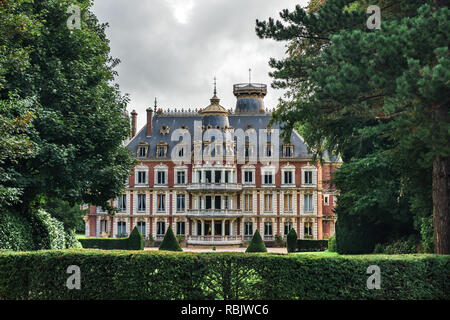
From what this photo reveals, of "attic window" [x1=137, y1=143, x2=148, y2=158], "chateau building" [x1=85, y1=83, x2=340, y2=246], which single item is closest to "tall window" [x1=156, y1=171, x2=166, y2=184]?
"chateau building" [x1=85, y1=83, x2=340, y2=246]

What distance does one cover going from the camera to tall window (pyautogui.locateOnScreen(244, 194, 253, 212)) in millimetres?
47688

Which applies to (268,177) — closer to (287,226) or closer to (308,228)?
(287,226)

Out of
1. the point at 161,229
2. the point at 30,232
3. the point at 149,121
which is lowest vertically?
the point at 161,229

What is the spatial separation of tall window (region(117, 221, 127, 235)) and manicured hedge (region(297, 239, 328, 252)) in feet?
60.8

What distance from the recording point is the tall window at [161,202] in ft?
159

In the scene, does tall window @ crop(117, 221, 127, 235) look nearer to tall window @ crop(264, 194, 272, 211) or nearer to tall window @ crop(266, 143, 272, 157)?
tall window @ crop(264, 194, 272, 211)

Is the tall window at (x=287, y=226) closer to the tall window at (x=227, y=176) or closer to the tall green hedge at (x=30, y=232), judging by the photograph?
the tall window at (x=227, y=176)

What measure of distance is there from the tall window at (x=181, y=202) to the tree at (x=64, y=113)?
26.8 metres

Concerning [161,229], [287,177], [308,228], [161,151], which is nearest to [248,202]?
[287,177]

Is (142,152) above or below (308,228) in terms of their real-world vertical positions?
above

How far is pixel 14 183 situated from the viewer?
17172mm

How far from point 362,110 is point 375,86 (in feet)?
6.03

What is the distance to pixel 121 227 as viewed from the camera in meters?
49.0

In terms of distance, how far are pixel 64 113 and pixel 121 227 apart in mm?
31469
